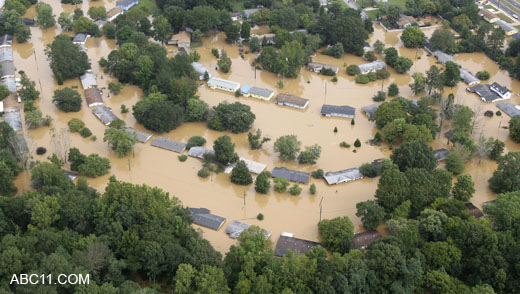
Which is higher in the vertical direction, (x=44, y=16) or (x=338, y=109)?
(x=338, y=109)

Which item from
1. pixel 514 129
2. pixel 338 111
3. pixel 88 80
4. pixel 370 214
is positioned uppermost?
pixel 370 214

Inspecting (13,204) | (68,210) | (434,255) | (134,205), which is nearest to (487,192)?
(434,255)

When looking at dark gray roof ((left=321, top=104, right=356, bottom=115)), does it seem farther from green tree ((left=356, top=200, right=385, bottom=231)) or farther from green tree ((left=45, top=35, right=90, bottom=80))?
green tree ((left=45, top=35, right=90, bottom=80))

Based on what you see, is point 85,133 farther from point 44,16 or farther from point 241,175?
point 44,16

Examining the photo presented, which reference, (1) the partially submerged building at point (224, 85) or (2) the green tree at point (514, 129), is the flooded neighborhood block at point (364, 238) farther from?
(1) the partially submerged building at point (224, 85)

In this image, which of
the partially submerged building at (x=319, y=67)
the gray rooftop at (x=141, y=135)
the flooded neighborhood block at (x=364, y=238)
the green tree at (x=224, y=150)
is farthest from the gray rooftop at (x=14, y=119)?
the flooded neighborhood block at (x=364, y=238)

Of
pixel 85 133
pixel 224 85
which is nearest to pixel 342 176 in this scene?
pixel 224 85
